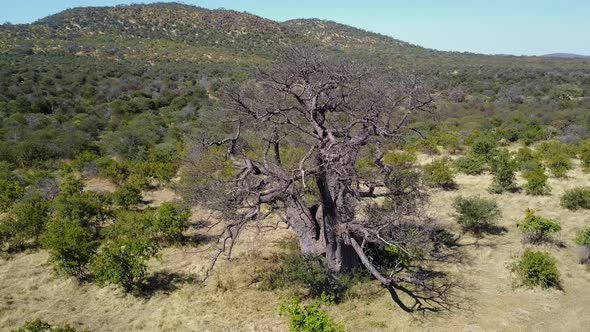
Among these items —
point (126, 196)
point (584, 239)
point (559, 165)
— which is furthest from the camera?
point (559, 165)

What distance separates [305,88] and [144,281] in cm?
575

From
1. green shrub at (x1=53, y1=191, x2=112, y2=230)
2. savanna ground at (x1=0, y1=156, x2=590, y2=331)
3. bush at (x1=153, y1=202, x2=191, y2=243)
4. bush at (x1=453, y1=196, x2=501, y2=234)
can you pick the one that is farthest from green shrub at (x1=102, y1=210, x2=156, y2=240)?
bush at (x1=453, y1=196, x2=501, y2=234)

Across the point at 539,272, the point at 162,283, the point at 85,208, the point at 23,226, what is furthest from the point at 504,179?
the point at 23,226

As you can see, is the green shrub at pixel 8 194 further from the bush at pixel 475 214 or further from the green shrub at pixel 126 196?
the bush at pixel 475 214

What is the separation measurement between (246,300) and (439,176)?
10256 millimetres

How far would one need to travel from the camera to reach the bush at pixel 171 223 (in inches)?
455

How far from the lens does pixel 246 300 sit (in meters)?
9.15

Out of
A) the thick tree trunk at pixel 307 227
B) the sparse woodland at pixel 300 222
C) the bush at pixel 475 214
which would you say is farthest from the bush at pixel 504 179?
the thick tree trunk at pixel 307 227

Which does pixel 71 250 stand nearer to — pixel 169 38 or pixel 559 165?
pixel 559 165

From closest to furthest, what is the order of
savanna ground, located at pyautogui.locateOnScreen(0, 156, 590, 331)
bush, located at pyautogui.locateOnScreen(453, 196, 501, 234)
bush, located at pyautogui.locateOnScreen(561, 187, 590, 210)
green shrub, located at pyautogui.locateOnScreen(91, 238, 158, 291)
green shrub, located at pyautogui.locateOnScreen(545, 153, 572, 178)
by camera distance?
savanna ground, located at pyautogui.locateOnScreen(0, 156, 590, 331)
green shrub, located at pyautogui.locateOnScreen(91, 238, 158, 291)
bush, located at pyautogui.locateOnScreen(453, 196, 501, 234)
bush, located at pyautogui.locateOnScreen(561, 187, 590, 210)
green shrub, located at pyautogui.locateOnScreen(545, 153, 572, 178)

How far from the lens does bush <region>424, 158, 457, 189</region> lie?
16.6 meters

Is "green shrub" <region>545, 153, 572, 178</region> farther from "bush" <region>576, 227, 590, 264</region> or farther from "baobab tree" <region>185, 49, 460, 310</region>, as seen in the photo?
"baobab tree" <region>185, 49, 460, 310</region>

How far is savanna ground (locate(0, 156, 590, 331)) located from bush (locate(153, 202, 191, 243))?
0.45 metres

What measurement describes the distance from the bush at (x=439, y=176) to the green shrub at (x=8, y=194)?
14.2 metres
